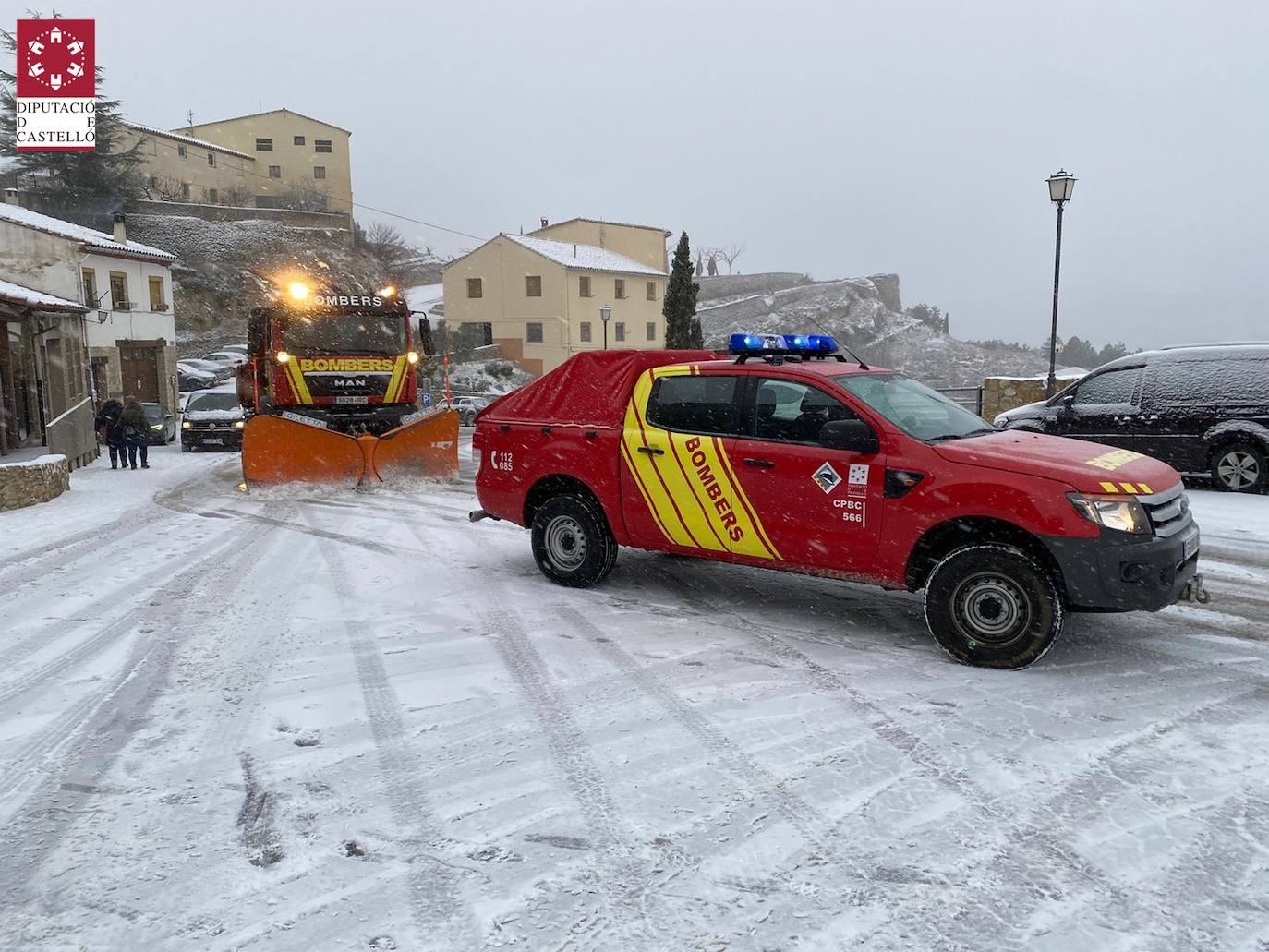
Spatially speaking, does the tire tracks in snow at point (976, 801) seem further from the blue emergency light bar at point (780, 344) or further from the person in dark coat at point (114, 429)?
the person in dark coat at point (114, 429)

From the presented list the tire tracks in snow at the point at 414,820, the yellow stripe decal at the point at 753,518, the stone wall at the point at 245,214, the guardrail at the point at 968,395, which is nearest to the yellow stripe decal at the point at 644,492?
the yellow stripe decal at the point at 753,518

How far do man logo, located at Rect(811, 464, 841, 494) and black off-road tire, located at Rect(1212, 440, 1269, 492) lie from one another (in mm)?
8268

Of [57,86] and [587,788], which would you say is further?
[57,86]

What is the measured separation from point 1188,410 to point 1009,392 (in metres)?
5.99

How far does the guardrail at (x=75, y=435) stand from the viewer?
1493 centimetres

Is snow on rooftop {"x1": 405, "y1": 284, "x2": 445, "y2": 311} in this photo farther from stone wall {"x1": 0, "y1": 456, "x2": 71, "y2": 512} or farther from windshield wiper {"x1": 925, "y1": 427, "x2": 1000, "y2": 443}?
windshield wiper {"x1": 925, "y1": 427, "x2": 1000, "y2": 443}

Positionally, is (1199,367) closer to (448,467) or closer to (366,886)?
(448,467)

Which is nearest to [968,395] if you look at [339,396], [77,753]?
[339,396]

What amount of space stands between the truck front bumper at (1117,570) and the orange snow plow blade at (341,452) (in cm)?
972

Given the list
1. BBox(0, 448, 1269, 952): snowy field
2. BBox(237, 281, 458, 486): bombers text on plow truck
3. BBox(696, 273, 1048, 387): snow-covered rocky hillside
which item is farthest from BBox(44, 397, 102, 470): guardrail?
BBox(696, 273, 1048, 387): snow-covered rocky hillside

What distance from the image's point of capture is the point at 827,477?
209 inches

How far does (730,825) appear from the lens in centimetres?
326

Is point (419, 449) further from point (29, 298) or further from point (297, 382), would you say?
point (29, 298)

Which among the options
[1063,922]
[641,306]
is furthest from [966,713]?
[641,306]
